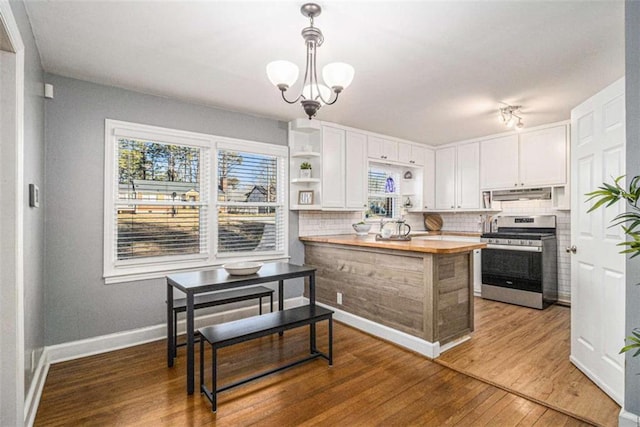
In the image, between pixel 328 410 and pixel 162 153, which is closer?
pixel 328 410

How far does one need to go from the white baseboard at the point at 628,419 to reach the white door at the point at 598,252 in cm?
33

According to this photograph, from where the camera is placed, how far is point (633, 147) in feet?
6.08

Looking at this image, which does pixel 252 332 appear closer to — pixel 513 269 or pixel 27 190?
pixel 27 190

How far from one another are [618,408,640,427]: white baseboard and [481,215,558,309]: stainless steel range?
2.67m

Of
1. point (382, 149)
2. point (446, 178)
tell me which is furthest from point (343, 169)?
point (446, 178)

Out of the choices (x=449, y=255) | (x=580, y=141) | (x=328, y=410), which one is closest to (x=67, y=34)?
(x=328, y=410)

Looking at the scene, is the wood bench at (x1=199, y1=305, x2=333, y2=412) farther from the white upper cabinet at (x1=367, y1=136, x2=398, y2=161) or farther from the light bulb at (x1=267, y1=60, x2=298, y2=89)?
the white upper cabinet at (x1=367, y1=136, x2=398, y2=161)

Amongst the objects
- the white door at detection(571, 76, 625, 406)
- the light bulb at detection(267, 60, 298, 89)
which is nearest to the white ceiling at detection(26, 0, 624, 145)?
the light bulb at detection(267, 60, 298, 89)

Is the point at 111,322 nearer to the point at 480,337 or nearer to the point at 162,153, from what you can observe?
the point at 162,153

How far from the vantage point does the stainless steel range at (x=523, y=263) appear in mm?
4391

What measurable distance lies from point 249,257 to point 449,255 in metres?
2.24

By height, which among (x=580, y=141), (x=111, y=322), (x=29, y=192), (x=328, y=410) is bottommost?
(x=328, y=410)

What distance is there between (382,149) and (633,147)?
3.34 m

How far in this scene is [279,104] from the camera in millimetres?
3686
